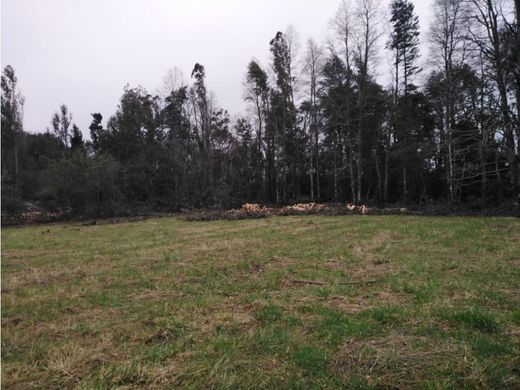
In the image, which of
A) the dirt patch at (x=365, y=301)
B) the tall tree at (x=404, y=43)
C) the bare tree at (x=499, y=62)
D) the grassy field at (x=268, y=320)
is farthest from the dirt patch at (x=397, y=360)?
the tall tree at (x=404, y=43)

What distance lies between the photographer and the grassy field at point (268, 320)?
325 centimetres

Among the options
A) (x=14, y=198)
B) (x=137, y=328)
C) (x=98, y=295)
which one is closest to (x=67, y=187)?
(x=14, y=198)

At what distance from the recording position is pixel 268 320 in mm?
4590

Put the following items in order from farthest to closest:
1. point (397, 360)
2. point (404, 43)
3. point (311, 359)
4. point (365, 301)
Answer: point (404, 43) → point (365, 301) → point (311, 359) → point (397, 360)

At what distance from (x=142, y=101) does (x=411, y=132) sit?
90.1 ft

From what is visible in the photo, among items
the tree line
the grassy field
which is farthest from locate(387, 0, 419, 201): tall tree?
the grassy field

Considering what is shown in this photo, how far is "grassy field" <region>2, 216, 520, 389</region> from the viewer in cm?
325

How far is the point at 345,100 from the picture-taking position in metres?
31.2

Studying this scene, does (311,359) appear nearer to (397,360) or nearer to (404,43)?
(397,360)

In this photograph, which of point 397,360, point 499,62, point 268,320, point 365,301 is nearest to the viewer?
→ point 397,360

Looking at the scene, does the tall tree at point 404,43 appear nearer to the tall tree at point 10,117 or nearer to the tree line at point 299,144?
the tree line at point 299,144

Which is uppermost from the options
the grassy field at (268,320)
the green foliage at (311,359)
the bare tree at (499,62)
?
the bare tree at (499,62)

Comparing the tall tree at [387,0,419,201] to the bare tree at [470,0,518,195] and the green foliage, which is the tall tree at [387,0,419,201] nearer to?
the bare tree at [470,0,518,195]

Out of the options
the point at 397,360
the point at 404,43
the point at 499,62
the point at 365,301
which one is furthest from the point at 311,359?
the point at 404,43
